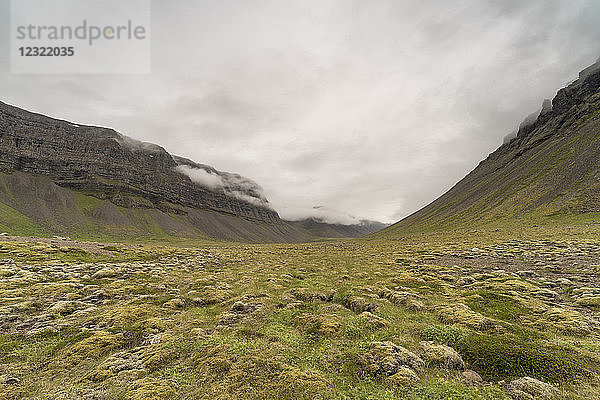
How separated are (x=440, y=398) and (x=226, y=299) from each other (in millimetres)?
16837

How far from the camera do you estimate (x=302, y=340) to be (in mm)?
12867

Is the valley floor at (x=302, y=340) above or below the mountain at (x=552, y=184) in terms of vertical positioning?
below

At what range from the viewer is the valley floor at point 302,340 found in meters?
8.80

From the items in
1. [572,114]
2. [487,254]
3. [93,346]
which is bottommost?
[487,254]

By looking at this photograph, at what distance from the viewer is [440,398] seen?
817 centimetres

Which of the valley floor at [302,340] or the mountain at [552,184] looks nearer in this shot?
the valley floor at [302,340]

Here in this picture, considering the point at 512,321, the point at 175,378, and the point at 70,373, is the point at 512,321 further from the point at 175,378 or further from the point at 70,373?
the point at 70,373

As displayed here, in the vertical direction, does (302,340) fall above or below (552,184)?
below

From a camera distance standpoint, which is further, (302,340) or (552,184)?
(552,184)

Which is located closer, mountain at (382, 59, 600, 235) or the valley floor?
the valley floor

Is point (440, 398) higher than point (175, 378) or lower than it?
lower

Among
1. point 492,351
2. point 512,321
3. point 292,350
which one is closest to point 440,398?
point 492,351

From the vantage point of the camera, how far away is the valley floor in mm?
8797

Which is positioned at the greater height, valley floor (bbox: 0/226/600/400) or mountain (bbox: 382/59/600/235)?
mountain (bbox: 382/59/600/235)
